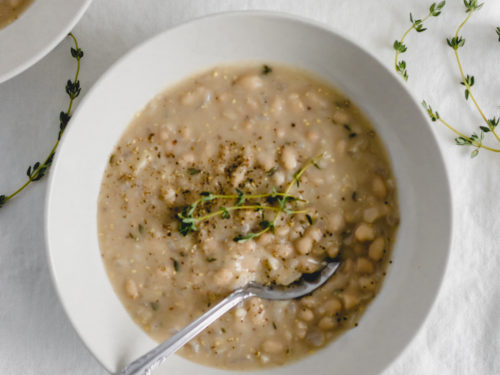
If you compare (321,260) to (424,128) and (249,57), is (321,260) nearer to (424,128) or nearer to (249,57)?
(424,128)

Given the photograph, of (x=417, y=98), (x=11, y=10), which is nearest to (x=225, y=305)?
(x=417, y=98)

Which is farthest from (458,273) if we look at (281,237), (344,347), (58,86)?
(58,86)

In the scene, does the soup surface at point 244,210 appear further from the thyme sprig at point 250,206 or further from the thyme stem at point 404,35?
the thyme stem at point 404,35

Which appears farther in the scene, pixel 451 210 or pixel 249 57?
pixel 249 57

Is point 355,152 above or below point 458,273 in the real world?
above

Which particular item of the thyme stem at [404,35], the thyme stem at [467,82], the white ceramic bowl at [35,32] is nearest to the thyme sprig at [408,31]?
the thyme stem at [404,35]

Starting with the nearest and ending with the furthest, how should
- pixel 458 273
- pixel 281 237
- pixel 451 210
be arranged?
pixel 451 210
pixel 281 237
pixel 458 273
